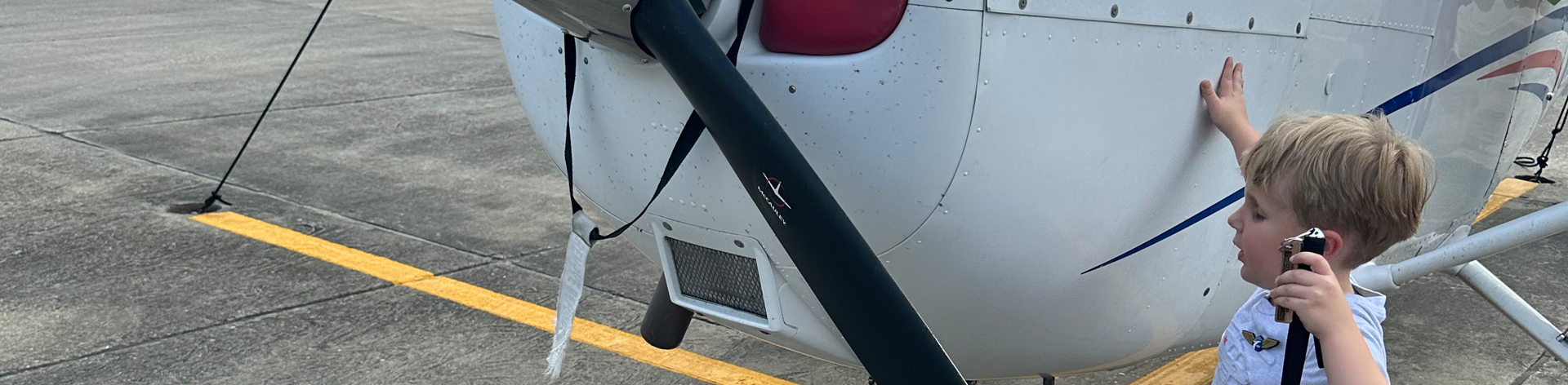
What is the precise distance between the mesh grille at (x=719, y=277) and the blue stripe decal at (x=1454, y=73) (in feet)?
1.93

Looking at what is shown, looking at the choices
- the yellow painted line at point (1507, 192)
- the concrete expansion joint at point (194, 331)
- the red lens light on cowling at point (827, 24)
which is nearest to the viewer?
the red lens light on cowling at point (827, 24)

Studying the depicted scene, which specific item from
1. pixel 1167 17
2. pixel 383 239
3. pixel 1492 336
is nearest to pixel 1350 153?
pixel 1167 17

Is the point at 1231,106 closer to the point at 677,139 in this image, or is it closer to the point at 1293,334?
the point at 1293,334

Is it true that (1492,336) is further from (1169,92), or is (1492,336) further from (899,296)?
(899,296)

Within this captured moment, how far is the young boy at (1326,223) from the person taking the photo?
5.00ft

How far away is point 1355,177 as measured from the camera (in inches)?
64.5

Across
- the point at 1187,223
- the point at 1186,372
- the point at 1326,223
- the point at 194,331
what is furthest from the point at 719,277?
the point at 194,331

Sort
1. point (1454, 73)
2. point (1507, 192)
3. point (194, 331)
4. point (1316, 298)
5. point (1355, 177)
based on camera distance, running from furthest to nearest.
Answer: point (1507, 192) < point (194, 331) < point (1454, 73) < point (1355, 177) < point (1316, 298)

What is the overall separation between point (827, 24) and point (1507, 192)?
240 inches

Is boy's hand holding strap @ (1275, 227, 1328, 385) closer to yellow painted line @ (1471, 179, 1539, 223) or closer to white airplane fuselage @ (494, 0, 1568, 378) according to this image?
white airplane fuselage @ (494, 0, 1568, 378)

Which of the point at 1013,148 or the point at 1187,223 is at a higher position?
the point at 1013,148

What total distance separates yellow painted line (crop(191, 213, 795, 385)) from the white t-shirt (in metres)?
2.22

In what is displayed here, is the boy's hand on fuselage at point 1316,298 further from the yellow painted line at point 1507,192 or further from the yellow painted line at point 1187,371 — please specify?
the yellow painted line at point 1507,192

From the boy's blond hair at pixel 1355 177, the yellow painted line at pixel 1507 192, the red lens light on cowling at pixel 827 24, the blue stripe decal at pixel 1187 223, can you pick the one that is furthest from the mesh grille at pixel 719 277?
the yellow painted line at pixel 1507 192
